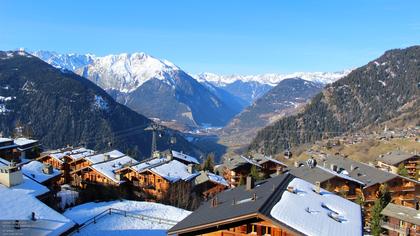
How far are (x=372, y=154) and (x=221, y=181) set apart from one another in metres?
79.6

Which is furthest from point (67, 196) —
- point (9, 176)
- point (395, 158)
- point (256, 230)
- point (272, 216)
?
point (395, 158)

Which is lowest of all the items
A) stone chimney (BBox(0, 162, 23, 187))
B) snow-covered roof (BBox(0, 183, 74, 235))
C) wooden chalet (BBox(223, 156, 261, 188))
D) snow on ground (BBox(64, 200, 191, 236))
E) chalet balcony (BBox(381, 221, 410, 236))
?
wooden chalet (BBox(223, 156, 261, 188))

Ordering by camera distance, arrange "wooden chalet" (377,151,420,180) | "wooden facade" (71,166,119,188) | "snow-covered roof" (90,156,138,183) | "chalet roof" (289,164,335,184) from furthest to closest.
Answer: "wooden chalet" (377,151,420,180), "snow-covered roof" (90,156,138,183), "wooden facade" (71,166,119,188), "chalet roof" (289,164,335,184)

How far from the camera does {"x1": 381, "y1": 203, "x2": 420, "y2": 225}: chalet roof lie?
4578cm

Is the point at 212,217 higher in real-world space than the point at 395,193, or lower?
higher

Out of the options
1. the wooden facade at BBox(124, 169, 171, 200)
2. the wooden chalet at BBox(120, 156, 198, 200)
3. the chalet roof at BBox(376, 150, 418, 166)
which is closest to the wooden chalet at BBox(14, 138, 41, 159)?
the wooden facade at BBox(124, 169, 171, 200)

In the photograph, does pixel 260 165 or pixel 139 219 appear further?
pixel 260 165

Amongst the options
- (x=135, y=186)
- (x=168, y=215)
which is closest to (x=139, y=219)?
(x=168, y=215)

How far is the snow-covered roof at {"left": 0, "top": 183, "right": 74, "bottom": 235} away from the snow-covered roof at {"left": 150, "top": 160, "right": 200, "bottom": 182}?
35.5 metres

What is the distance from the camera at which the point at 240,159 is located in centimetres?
8856

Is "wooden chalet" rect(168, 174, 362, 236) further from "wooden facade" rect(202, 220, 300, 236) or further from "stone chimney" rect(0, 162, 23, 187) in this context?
"stone chimney" rect(0, 162, 23, 187)

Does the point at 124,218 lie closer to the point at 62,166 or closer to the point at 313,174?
the point at 313,174

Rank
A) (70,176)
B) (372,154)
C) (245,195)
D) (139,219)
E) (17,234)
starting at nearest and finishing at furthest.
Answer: (17,234) → (245,195) → (139,219) → (70,176) → (372,154)

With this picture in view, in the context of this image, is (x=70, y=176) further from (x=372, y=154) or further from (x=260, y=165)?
(x=372, y=154)
